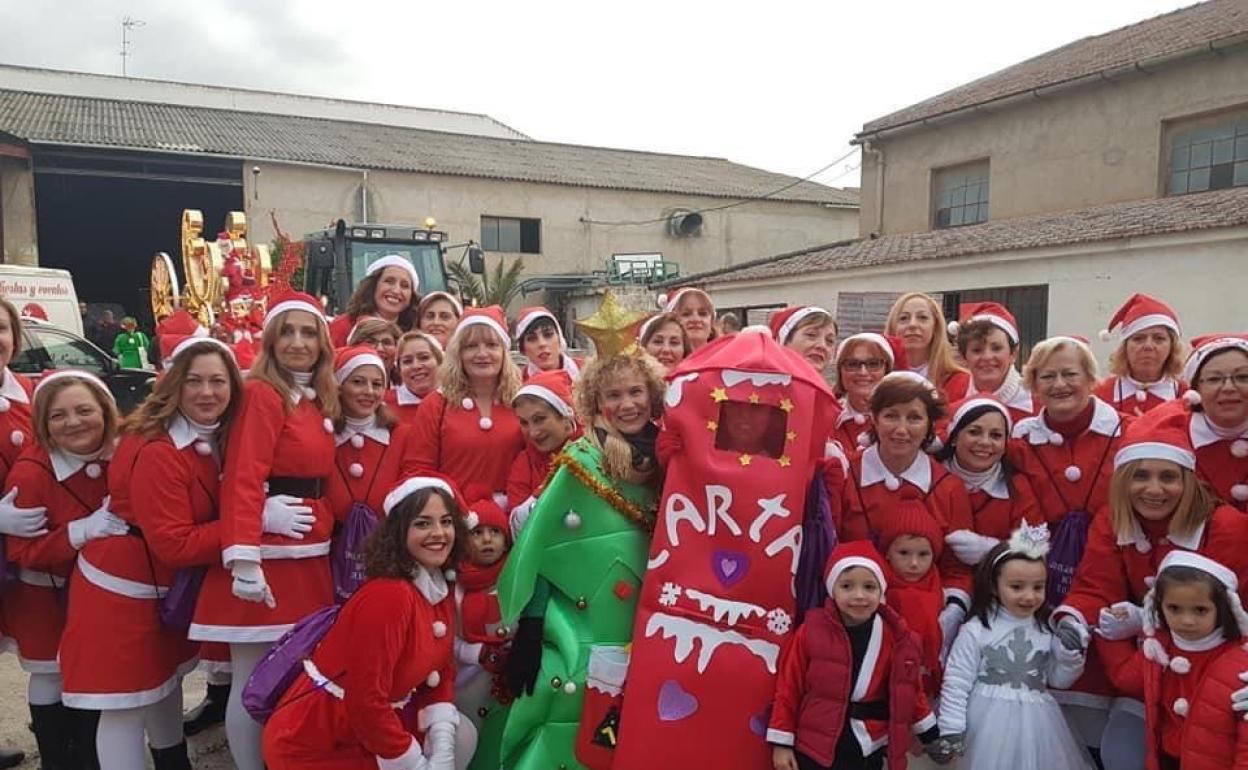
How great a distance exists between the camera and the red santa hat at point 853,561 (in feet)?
9.10

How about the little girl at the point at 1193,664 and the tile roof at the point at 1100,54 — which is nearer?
the little girl at the point at 1193,664

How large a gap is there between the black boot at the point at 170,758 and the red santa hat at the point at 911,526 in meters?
2.78

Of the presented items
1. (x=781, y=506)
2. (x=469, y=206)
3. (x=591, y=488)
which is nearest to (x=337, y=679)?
(x=591, y=488)

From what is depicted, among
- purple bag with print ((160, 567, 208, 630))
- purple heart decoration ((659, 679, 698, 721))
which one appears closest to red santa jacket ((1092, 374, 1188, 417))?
purple heart decoration ((659, 679, 698, 721))

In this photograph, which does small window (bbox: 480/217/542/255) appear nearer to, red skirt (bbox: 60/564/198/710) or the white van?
the white van

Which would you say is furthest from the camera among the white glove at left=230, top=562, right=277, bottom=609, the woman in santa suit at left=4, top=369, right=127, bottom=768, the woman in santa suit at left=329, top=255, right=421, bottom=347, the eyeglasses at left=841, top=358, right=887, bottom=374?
the woman in santa suit at left=329, top=255, right=421, bottom=347

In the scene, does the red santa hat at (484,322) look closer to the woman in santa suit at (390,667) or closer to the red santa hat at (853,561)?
the woman in santa suit at (390,667)

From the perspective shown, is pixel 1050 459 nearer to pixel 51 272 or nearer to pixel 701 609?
pixel 701 609

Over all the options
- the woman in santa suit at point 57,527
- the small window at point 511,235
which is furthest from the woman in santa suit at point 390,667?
the small window at point 511,235

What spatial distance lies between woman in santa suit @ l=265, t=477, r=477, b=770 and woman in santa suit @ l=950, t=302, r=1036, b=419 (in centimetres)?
242

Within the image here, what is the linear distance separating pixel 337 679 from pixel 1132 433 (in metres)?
2.74

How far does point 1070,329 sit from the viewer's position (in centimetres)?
1341

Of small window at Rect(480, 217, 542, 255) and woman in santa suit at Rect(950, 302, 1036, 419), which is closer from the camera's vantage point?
woman in santa suit at Rect(950, 302, 1036, 419)

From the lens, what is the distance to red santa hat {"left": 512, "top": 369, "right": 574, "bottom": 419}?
3623 millimetres
